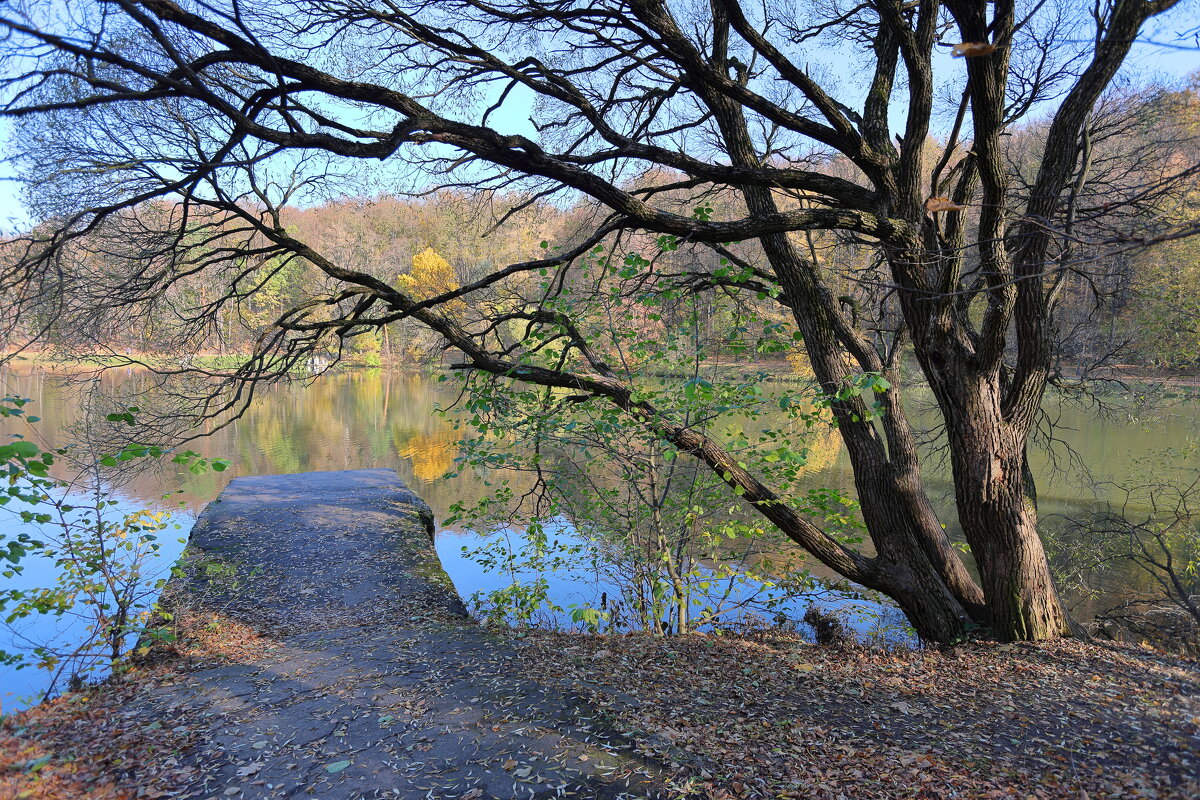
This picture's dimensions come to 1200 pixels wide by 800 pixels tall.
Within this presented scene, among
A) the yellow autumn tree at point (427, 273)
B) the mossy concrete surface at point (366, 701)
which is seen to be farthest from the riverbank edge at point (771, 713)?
the yellow autumn tree at point (427, 273)

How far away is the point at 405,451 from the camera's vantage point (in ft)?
61.9

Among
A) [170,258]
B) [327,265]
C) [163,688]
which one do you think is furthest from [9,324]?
[163,688]

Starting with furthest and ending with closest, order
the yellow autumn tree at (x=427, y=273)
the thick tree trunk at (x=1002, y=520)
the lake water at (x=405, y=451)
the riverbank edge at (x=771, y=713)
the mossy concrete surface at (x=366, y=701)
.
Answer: the yellow autumn tree at (x=427, y=273)
the lake water at (x=405, y=451)
the thick tree trunk at (x=1002, y=520)
the mossy concrete surface at (x=366, y=701)
the riverbank edge at (x=771, y=713)

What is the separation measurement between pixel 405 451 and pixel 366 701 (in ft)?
50.5

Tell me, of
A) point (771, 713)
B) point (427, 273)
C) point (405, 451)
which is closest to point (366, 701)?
point (771, 713)

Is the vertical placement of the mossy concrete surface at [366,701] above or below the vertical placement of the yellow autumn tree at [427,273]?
below

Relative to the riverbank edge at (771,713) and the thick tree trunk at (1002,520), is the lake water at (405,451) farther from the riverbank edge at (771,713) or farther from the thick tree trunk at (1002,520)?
the riverbank edge at (771,713)

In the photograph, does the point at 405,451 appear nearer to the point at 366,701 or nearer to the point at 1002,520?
the point at 366,701

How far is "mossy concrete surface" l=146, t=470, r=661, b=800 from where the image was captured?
313cm

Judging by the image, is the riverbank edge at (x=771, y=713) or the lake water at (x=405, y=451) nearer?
the riverbank edge at (x=771, y=713)

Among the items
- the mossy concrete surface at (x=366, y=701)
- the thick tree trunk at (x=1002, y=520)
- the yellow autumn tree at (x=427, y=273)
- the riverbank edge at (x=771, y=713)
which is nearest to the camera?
the riverbank edge at (x=771, y=713)

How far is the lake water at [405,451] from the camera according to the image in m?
8.65

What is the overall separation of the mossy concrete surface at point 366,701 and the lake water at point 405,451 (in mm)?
1545

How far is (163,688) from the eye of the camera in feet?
13.9
